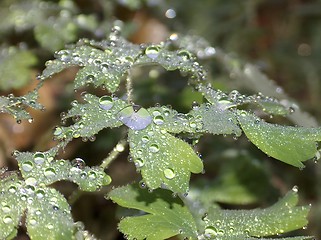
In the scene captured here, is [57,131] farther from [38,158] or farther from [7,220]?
[7,220]

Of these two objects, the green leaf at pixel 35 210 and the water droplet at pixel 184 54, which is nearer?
the green leaf at pixel 35 210

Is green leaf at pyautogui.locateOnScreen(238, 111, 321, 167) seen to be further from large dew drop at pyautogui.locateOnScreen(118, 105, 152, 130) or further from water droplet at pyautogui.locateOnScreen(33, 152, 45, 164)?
water droplet at pyautogui.locateOnScreen(33, 152, 45, 164)

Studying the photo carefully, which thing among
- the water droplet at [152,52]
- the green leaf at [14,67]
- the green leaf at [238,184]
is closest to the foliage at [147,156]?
the water droplet at [152,52]

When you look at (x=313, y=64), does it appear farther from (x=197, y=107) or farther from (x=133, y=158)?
(x=133, y=158)

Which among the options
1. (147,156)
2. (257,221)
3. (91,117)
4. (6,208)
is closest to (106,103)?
(91,117)

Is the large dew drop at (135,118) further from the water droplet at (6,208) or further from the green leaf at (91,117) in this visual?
the water droplet at (6,208)

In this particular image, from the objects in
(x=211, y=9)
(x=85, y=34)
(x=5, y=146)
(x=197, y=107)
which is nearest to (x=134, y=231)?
(x=197, y=107)
